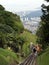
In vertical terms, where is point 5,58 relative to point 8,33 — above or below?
above

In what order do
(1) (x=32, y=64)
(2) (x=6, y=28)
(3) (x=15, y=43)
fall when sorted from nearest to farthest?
1. (1) (x=32, y=64)
2. (3) (x=15, y=43)
3. (2) (x=6, y=28)

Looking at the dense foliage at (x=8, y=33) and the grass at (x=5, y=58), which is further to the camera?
the dense foliage at (x=8, y=33)

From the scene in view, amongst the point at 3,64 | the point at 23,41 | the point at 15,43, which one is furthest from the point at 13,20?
the point at 3,64

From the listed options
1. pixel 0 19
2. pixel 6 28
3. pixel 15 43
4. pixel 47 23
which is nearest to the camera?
pixel 47 23

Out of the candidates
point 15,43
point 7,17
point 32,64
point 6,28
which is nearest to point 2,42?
point 15,43

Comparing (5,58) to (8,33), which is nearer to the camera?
(5,58)

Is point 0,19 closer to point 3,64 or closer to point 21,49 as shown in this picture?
point 21,49

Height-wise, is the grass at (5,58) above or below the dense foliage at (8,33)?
above

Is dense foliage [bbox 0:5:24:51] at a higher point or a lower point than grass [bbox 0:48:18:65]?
lower

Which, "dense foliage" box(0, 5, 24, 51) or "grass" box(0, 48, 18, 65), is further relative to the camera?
"dense foliage" box(0, 5, 24, 51)

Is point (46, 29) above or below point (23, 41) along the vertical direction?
above

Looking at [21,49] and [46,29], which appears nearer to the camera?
[46,29]
